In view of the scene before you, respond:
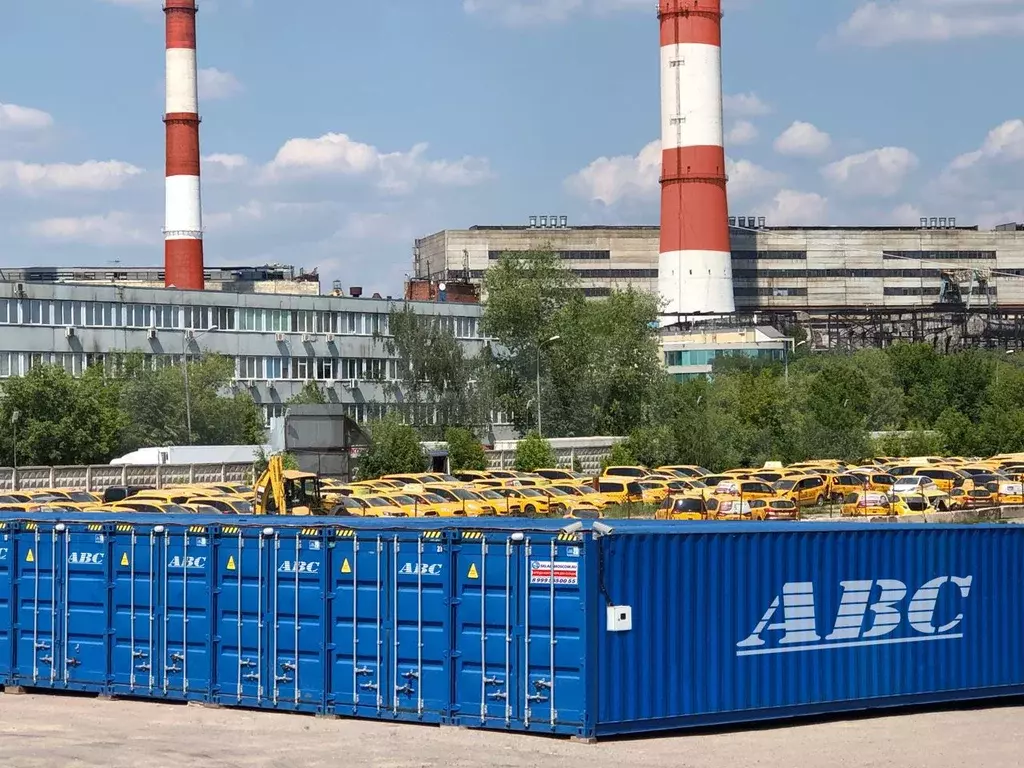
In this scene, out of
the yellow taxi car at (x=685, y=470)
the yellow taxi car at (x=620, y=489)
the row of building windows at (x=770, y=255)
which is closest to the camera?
the yellow taxi car at (x=620, y=489)

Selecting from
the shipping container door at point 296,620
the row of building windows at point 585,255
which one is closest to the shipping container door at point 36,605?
the shipping container door at point 296,620

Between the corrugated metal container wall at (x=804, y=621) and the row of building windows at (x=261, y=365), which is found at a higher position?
the row of building windows at (x=261, y=365)

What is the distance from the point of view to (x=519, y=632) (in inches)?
751

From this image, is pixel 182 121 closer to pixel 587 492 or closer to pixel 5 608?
pixel 587 492

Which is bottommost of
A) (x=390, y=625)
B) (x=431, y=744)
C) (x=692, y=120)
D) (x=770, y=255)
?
(x=431, y=744)

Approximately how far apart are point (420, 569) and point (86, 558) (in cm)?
539

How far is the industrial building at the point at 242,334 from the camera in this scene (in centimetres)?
8012

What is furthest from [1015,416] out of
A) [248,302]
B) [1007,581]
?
A: [1007,581]

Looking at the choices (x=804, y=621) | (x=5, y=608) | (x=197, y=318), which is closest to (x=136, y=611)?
(x=5, y=608)

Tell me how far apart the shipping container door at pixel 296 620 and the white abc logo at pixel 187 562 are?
3.65ft

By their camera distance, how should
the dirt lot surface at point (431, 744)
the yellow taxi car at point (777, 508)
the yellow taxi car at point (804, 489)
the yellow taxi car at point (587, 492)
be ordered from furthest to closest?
→ the yellow taxi car at point (804, 489)
the yellow taxi car at point (587, 492)
the yellow taxi car at point (777, 508)
the dirt lot surface at point (431, 744)

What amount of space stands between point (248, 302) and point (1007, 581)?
7015 cm

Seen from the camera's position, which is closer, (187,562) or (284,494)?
(187,562)

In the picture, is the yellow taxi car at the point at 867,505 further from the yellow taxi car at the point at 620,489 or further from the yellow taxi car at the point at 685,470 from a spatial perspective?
the yellow taxi car at the point at 685,470
